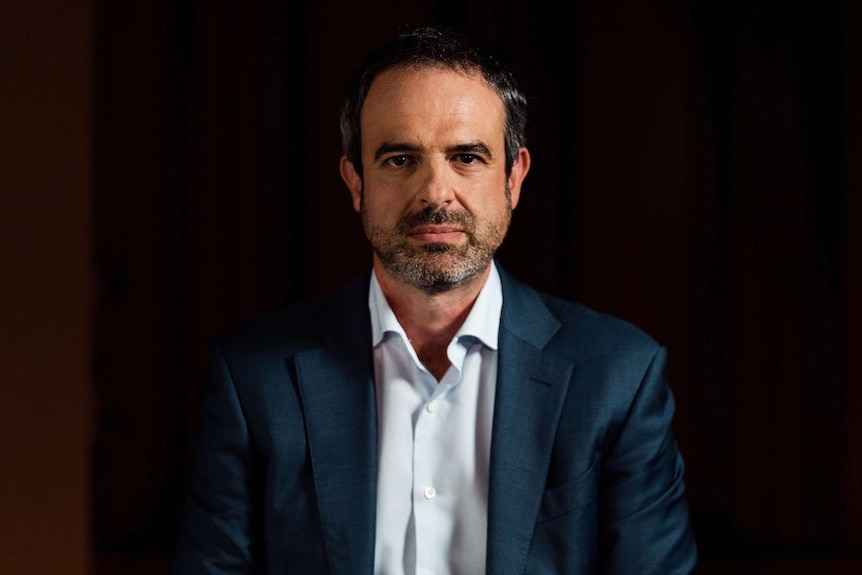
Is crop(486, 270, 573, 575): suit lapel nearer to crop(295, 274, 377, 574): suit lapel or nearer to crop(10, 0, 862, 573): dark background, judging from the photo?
crop(295, 274, 377, 574): suit lapel

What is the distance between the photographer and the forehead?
4.33ft

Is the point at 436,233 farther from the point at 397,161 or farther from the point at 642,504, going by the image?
the point at 642,504

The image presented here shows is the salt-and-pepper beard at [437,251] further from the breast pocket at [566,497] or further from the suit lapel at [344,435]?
the breast pocket at [566,497]

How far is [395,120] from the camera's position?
4.36ft

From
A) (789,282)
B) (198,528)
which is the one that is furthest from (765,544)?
(198,528)

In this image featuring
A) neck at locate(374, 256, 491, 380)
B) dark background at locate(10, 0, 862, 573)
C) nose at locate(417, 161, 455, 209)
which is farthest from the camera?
dark background at locate(10, 0, 862, 573)

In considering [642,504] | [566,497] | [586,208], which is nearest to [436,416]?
[566,497]

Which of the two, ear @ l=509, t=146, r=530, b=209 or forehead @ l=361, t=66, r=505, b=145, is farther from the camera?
ear @ l=509, t=146, r=530, b=209

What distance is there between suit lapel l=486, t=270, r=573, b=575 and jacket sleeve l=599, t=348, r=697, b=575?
0.11 metres

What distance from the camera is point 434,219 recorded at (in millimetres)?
1301

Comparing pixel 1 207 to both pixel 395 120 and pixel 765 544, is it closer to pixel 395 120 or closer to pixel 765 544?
pixel 395 120

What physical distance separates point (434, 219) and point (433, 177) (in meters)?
0.06

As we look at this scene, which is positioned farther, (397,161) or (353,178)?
(353,178)

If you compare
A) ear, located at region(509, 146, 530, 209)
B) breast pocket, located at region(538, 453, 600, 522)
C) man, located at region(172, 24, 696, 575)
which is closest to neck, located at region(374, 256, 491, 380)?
man, located at region(172, 24, 696, 575)
